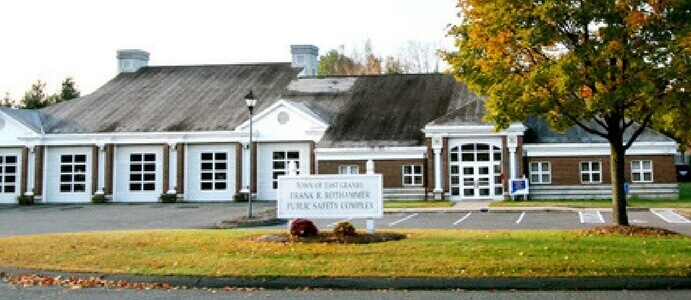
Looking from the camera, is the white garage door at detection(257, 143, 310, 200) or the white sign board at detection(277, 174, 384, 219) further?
the white garage door at detection(257, 143, 310, 200)

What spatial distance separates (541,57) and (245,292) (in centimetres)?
998

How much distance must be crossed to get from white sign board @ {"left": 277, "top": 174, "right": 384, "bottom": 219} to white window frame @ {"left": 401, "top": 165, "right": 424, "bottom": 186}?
21519mm

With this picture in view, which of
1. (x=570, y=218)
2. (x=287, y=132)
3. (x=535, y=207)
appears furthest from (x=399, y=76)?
(x=570, y=218)

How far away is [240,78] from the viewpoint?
47.6 meters

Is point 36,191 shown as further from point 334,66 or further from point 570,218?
point 334,66

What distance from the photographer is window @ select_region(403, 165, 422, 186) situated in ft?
120

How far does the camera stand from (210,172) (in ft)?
133

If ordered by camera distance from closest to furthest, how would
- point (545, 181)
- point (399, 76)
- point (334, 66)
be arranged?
point (545, 181), point (399, 76), point (334, 66)

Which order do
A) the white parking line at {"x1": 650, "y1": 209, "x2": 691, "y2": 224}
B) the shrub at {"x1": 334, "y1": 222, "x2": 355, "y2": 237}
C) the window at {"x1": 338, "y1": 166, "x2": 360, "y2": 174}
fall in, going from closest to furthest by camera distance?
1. the shrub at {"x1": 334, "y1": 222, "x2": 355, "y2": 237}
2. the white parking line at {"x1": 650, "y1": 209, "x2": 691, "y2": 224}
3. the window at {"x1": 338, "y1": 166, "x2": 360, "y2": 174}

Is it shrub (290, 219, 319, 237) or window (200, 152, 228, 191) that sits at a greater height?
window (200, 152, 228, 191)

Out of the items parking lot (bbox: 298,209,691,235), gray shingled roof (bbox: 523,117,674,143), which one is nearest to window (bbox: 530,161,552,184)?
gray shingled roof (bbox: 523,117,674,143)

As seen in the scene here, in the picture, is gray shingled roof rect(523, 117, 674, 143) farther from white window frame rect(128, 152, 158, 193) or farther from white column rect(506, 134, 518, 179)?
white window frame rect(128, 152, 158, 193)

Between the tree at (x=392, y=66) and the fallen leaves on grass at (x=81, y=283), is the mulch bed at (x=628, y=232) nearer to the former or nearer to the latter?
the fallen leaves on grass at (x=81, y=283)

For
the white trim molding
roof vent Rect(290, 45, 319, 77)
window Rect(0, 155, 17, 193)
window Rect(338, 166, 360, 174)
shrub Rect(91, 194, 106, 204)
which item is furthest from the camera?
roof vent Rect(290, 45, 319, 77)
